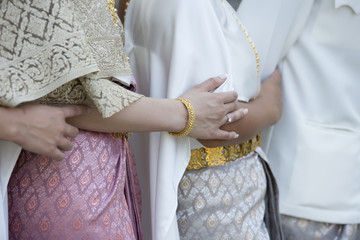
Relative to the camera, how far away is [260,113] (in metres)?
1.42

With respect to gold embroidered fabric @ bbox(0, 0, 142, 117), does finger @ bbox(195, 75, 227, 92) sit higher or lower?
lower

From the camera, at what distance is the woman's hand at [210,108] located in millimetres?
1214

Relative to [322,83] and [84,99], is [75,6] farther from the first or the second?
[322,83]

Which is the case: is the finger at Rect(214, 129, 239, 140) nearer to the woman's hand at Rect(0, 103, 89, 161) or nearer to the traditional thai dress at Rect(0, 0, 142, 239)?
the traditional thai dress at Rect(0, 0, 142, 239)

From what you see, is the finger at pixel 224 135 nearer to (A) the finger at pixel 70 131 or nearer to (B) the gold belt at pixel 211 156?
(B) the gold belt at pixel 211 156

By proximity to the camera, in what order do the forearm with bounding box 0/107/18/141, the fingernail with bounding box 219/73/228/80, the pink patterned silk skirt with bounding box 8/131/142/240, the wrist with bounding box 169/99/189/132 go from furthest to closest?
the fingernail with bounding box 219/73/228/80 → the wrist with bounding box 169/99/189/132 → the pink patterned silk skirt with bounding box 8/131/142/240 → the forearm with bounding box 0/107/18/141

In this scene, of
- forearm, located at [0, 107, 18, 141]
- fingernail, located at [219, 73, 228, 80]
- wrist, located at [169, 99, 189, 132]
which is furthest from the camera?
fingernail, located at [219, 73, 228, 80]

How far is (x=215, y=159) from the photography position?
1.38m

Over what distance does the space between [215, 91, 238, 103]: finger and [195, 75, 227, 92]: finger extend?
0.02 meters

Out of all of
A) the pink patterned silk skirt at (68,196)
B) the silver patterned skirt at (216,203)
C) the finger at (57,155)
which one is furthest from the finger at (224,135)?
the finger at (57,155)

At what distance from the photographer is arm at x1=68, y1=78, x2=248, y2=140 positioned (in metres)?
1.10

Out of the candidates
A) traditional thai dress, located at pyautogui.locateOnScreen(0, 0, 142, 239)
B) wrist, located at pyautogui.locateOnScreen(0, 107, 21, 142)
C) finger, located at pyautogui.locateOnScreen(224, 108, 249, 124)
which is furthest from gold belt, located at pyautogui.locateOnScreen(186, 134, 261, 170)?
wrist, located at pyautogui.locateOnScreen(0, 107, 21, 142)

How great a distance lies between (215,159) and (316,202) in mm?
415

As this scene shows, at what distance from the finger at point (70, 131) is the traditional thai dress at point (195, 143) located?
260 mm
